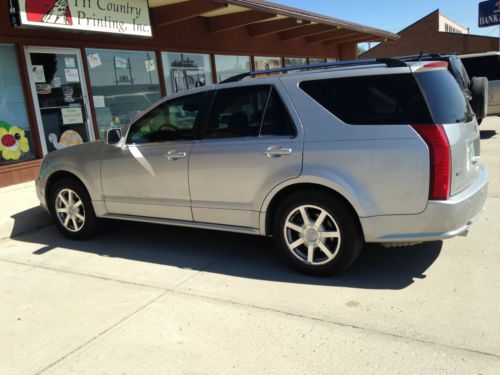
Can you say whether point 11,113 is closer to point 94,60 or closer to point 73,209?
point 94,60

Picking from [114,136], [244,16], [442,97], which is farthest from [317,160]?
[244,16]

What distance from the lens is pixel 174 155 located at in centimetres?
465

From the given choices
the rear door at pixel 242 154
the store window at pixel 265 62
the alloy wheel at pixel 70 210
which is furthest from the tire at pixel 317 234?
the store window at pixel 265 62

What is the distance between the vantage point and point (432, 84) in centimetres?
365

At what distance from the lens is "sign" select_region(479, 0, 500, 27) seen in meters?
44.4

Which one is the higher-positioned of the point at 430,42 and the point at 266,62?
the point at 430,42

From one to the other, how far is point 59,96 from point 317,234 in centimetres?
675

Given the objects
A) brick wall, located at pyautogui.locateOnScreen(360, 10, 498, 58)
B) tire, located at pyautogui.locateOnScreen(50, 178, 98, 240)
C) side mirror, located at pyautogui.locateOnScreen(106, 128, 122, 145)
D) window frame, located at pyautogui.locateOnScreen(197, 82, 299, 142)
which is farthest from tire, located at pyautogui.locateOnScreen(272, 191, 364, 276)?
brick wall, located at pyautogui.locateOnScreen(360, 10, 498, 58)

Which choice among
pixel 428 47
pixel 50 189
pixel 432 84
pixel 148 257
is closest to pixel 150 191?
pixel 148 257

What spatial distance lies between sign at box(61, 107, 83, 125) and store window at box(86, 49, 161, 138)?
47 centimetres

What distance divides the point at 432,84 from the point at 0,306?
3.99 metres

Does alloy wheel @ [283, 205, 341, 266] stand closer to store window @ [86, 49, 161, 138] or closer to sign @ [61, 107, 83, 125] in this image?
store window @ [86, 49, 161, 138]

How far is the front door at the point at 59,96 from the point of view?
842cm

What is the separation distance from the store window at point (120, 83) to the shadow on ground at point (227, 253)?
4.20 meters
